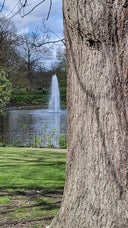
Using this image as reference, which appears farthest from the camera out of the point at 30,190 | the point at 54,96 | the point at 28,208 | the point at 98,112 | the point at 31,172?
the point at 54,96

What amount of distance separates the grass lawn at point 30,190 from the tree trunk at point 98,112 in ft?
3.91

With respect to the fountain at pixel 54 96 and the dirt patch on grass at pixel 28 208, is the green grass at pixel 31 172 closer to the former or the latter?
the dirt patch on grass at pixel 28 208

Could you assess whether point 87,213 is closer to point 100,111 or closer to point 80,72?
point 100,111

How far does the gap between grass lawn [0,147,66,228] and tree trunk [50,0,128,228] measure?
46.9 inches

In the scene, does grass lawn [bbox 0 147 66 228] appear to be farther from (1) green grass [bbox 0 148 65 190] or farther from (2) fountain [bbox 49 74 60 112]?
(2) fountain [bbox 49 74 60 112]

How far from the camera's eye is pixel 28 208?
5.41m

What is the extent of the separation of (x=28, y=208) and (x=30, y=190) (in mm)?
1342

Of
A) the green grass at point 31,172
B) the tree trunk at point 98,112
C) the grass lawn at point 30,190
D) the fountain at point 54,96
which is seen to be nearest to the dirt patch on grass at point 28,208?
the grass lawn at point 30,190

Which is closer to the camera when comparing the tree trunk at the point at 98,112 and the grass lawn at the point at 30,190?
the tree trunk at the point at 98,112

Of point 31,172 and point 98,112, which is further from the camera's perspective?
point 31,172

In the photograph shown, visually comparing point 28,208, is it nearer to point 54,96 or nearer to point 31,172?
point 31,172

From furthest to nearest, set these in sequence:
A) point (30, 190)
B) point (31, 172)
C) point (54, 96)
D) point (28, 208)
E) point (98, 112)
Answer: point (54, 96) → point (31, 172) → point (30, 190) → point (28, 208) → point (98, 112)

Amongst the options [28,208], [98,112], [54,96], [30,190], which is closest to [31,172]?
[30,190]

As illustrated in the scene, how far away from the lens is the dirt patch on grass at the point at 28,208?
4.77m
